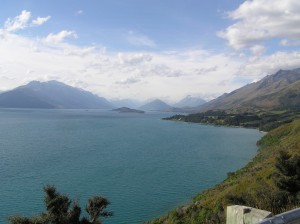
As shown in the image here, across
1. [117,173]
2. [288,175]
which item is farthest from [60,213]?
[117,173]

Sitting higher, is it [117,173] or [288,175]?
[288,175]

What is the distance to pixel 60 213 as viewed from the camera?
2478 cm

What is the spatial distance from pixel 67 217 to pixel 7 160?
71.2m

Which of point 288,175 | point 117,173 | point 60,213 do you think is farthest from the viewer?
point 117,173

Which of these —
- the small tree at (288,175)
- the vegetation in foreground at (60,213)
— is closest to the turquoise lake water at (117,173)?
the vegetation in foreground at (60,213)

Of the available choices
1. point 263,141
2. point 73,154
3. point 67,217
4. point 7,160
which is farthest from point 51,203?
point 263,141

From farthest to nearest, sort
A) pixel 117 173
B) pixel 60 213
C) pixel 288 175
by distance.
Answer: pixel 117 173, pixel 288 175, pixel 60 213

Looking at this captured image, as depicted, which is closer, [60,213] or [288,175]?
[60,213]

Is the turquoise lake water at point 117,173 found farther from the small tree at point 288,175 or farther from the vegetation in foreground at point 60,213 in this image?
the small tree at point 288,175

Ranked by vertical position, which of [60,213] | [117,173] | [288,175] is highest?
[288,175]

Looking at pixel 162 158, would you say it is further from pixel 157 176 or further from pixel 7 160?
pixel 7 160

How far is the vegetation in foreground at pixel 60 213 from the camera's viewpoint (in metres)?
23.5

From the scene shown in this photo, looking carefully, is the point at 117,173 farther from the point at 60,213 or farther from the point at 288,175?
the point at 288,175

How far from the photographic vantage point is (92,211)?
26422 mm
